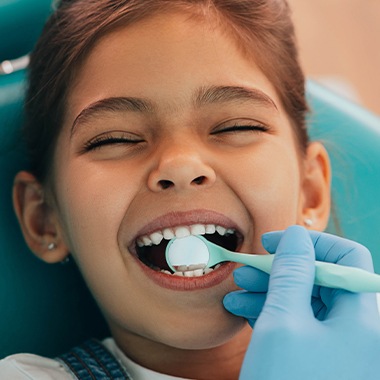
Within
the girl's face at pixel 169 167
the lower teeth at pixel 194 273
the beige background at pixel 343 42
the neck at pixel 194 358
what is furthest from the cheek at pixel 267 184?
the beige background at pixel 343 42

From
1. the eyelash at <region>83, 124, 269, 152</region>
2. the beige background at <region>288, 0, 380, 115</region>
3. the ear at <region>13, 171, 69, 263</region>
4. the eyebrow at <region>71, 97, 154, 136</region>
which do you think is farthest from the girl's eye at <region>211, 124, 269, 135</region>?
the beige background at <region>288, 0, 380, 115</region>

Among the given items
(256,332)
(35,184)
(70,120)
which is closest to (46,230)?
(35,184)

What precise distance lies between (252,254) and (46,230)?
411mm

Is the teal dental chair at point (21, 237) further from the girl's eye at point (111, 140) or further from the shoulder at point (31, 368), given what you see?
the girl's eye at point (111, 140)

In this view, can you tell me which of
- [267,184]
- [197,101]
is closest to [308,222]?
[267,184]

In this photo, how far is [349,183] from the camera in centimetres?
158

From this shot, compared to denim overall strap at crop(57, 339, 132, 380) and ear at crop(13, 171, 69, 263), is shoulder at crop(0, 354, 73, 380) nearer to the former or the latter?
denim overall strap at crop(57, 339, 132, 380)

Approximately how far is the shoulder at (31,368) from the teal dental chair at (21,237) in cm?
12

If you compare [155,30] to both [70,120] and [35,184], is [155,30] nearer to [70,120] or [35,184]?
[70,120]

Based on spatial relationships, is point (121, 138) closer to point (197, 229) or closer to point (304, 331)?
point (197, 229)

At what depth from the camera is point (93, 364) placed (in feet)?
4.28

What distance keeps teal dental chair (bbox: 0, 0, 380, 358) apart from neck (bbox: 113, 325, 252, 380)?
19 centimetres

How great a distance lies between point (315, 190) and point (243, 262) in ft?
1.18

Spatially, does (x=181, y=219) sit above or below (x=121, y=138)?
below
